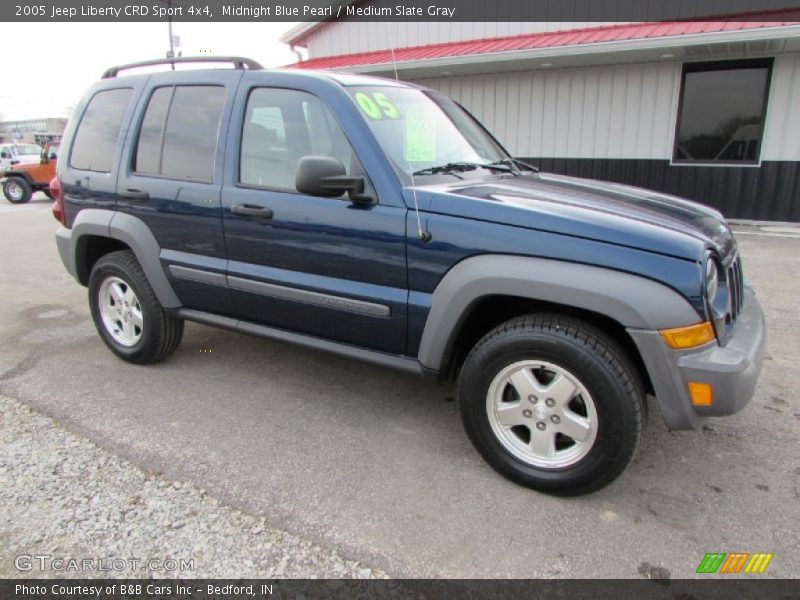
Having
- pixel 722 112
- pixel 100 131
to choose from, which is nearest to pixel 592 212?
pixel 100 131

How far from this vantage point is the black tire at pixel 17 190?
54.8 ft

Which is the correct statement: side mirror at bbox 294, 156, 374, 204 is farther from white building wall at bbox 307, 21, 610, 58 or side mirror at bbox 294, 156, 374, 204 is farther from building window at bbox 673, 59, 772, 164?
building window at bbox 673, 59, 772, 164

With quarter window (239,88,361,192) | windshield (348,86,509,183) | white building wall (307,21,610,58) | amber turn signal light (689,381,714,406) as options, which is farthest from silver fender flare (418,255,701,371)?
white building wall (307,21,610,58)

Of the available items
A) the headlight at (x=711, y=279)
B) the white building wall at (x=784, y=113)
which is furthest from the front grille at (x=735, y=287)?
the white building wall at (x=784, y=113)

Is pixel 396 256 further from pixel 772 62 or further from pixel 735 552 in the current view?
pixel 772 62

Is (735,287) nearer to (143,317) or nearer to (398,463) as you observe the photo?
(398,463)

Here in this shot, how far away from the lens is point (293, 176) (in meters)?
3.05

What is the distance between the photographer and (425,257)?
8.64 feet

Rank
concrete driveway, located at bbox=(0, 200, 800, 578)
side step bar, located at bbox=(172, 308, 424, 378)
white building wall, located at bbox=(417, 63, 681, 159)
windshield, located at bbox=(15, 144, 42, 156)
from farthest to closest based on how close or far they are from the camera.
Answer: windshield, located at bbox=(15, 144, 42, 156) → white building wall, located at bbox=(417, 63, 681, 159) → side step bar, located at bbox=(172, 308, 424, 378) → concrete driveway, located at bbox=(0, 200, 800, 578)

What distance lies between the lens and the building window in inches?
365

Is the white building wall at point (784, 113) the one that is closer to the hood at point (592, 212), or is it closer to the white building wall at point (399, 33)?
the white building wall at point (399, 33)

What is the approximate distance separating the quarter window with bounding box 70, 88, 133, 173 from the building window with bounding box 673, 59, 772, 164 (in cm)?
931

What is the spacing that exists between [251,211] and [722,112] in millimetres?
9508

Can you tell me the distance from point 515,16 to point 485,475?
10.6 m
